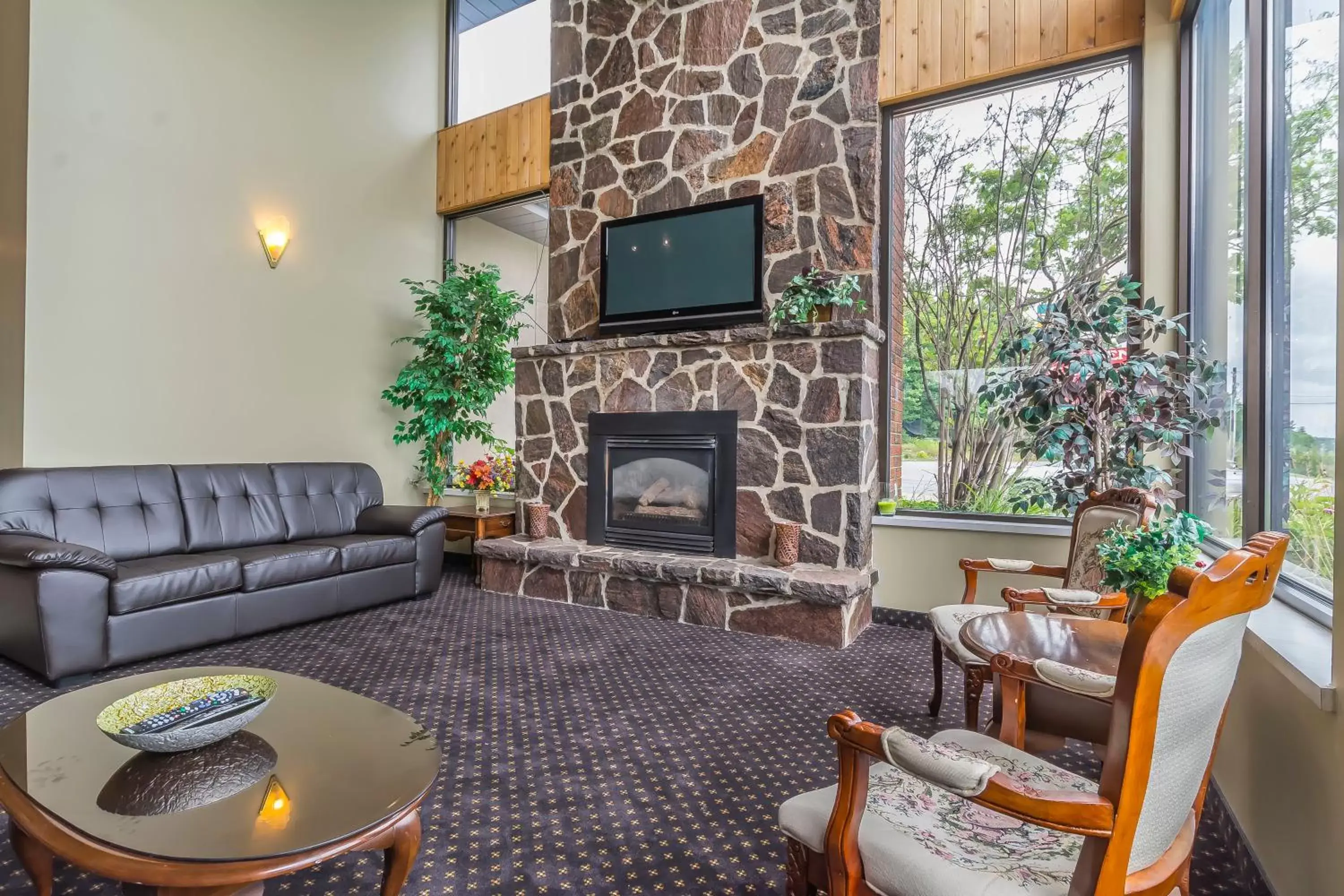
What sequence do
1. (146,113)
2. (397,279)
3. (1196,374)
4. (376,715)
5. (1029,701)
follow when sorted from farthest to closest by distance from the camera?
(397,279) < (146,113) < (1196,374) < (1029,701) < (376,715)

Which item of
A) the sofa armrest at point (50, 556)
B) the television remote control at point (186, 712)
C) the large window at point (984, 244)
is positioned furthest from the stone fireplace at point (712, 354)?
the television remote control at point (186, 712)

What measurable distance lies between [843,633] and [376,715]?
2.41 meters

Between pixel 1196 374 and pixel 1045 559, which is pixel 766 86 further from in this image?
pixel 1045 559

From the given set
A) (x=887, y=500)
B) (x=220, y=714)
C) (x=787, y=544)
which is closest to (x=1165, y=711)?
(x=220, y=714)

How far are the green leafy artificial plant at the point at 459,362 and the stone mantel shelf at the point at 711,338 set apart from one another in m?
0.50

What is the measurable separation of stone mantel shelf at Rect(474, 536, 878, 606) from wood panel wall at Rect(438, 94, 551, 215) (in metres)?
2.83

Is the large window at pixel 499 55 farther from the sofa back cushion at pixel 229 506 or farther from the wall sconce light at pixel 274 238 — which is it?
the sofa back cushion at pixel 229 506

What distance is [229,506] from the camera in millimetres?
4070

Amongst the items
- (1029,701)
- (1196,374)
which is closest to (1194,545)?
(1029,701)

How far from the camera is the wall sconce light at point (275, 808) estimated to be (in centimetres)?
120

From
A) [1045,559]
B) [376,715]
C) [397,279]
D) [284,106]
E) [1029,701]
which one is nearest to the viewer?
[376,715]

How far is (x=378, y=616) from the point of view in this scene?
13.1 feet

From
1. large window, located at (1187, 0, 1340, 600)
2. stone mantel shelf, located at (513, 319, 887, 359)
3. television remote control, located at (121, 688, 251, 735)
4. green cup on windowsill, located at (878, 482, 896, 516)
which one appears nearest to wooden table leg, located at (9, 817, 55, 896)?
television remote control, located at (121, 688, 251, 735)

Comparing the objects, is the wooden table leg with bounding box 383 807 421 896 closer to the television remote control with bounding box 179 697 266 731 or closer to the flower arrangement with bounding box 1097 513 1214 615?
the television remote control with bounding box 179 697 266 731
